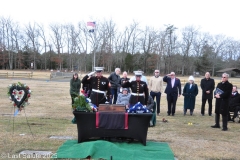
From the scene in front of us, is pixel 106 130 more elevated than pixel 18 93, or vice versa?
pixel 18 93

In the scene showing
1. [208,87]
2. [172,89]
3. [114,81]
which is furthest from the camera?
[208,87]

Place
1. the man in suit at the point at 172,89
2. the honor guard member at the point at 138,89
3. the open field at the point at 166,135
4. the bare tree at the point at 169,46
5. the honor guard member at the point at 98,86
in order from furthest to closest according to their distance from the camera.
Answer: the bare tree at the point at 169,46
the man in suit at the point at 172,89
the honor guard member at the point at 138,89
the honor guard member at the point at 98,86
the open field at the point at 166,135

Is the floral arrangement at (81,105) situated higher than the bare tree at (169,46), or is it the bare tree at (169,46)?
the bare tree at (169,46)

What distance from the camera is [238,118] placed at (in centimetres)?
1064

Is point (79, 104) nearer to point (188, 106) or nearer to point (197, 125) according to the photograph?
point (197, 125)

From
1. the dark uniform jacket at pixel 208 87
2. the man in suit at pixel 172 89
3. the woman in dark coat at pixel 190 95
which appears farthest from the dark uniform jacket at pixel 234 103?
the man in suit at pixel 172 89

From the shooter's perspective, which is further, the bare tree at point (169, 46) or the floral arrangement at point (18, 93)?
the bare tree at point (169, 46)

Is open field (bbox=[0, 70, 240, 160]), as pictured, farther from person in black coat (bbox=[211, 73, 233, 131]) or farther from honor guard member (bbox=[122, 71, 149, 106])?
honor guard member (bbox=[122, 71, 149, 106])

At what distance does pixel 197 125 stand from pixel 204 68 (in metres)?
62.6

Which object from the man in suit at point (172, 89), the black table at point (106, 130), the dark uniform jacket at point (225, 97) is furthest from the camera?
the man in suit at point (172, 89)

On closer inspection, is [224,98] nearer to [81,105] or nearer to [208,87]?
[208,87]

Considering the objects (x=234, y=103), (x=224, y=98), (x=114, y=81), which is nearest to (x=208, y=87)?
(x=234, y=103)

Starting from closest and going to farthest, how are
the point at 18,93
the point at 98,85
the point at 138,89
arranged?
the point at 18,93 → the point at 98,85 → the point at 138,89

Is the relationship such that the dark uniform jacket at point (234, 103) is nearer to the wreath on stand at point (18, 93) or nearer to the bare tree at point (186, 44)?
the wreath on stand at point (18, 93)
